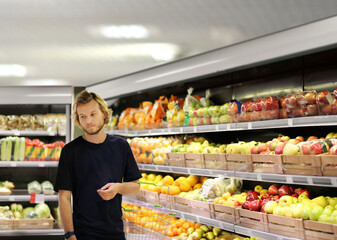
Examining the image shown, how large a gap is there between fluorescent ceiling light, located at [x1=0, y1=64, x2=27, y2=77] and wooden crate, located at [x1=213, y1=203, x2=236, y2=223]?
3.02m

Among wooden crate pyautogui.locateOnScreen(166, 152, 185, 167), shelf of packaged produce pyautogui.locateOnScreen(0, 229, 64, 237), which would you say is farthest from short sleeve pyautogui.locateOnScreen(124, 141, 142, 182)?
shelf of packaged produce pyautogui.locateOnScreen(0, 229, 64, 237)

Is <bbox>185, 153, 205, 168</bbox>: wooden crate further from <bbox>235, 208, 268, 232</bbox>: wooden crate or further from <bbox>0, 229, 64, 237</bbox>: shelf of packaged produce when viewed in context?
<bbox>0, 229, 64, 237</bbox>: shelf of packaged produce

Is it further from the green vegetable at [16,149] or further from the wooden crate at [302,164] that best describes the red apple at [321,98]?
the green vegetable at [16,149]

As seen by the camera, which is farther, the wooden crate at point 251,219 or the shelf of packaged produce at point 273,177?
the wooden crate at point 251,219

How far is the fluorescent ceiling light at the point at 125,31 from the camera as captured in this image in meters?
3.35

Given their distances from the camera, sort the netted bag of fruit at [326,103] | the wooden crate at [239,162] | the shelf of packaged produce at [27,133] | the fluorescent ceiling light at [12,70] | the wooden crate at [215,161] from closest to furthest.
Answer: the netted bag of fruit at [326,103] < the wooden crate at [239,162] < the wooden crate at [215,161] < the fluorescent ceiling light at [12,70] < the shelf of packaged produce at [27,133]

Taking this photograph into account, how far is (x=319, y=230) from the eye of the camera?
2617mm

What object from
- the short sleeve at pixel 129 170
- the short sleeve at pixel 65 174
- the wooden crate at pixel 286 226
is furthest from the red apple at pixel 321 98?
the short sleeve at pixel 65 174

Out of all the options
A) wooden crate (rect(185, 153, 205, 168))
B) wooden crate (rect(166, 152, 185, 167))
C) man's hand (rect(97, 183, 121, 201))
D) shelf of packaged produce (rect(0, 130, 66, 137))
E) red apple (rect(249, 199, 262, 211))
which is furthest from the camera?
shelf of packaged produce (rect(0, 130, 66, 137))

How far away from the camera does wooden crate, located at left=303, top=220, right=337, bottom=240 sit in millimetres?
2521

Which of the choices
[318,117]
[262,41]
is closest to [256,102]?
[262,41]

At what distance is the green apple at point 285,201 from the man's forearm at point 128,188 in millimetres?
1169

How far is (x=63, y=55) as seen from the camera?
4445mm

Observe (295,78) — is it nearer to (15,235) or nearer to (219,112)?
(219,112)
